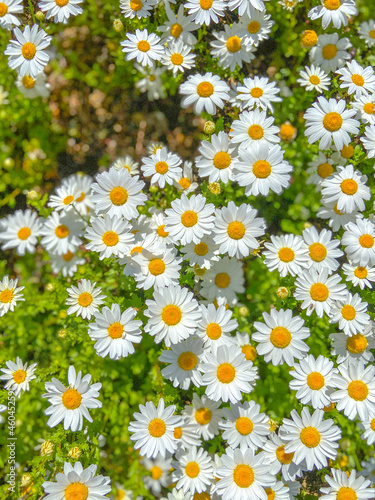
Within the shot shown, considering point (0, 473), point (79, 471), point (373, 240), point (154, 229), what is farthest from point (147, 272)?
point (0, 473)

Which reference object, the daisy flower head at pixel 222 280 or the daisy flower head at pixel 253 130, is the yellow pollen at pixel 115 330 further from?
the daisy flower head at pixel 253 130

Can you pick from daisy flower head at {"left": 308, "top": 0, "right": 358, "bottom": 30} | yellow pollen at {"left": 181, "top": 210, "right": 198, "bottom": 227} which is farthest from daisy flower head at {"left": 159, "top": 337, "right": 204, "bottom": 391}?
daisy flower head at {"left": 308, "top": 0, "right": 358, "bottom": 30}

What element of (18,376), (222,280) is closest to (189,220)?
(222,280)

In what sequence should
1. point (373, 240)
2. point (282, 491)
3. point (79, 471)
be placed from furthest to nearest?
1. point (373, 240)
2. point (282, 491)
3. point (79, 471)

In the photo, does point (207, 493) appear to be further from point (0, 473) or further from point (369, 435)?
point (0, 473)

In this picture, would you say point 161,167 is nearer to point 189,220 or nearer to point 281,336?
point 189,220
